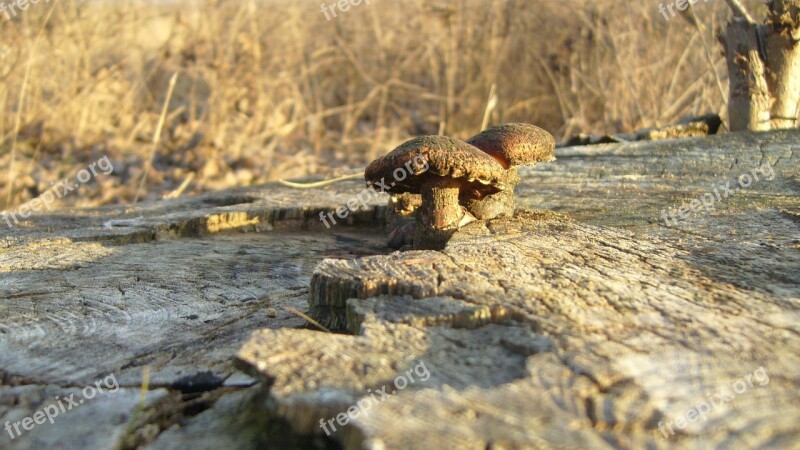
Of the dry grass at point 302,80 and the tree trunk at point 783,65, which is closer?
the tree trunk at point 783,65

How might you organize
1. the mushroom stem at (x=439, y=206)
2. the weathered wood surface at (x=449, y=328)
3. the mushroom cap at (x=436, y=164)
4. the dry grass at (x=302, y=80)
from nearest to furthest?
1. the weathered wood surface at (x=449, y=328)
2. the mushroom cap at (x=436, y=164)
3. the mushroom stem at (x=439, y=206)
4. the dry grass at (x=302, y=80)

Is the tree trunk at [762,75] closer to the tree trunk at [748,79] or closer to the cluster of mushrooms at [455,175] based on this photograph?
the tree trunk at [748,79]

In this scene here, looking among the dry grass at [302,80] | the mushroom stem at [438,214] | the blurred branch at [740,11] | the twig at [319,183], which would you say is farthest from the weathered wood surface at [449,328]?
the dry grass at [302,80]

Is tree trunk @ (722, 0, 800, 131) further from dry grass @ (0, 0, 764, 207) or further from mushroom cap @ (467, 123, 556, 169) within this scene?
dry grass @ (0, 0, 764, 207)

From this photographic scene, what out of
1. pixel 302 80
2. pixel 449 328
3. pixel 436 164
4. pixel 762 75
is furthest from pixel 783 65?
pixel 302 80

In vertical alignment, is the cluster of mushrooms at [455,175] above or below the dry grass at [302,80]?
below

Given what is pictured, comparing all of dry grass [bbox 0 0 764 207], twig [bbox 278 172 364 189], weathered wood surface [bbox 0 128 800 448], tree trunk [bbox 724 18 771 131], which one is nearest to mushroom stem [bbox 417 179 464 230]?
weathered wood surface [bbox 0 128 800 448]

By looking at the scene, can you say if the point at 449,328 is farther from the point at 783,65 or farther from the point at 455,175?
the point at 783,65
